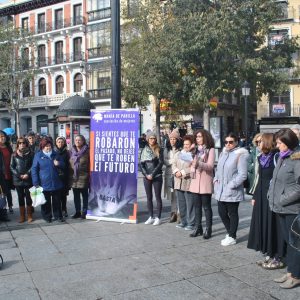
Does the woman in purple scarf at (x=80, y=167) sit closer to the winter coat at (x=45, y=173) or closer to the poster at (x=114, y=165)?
the poster at (x=114, y=165)

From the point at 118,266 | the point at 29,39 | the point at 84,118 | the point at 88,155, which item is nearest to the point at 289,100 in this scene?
the point at 29,39

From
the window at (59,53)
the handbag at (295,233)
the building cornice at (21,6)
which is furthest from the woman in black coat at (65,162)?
the building cornice at (21,6)

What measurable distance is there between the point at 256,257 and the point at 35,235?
3.61m

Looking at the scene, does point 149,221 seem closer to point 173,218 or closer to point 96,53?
point 173,218

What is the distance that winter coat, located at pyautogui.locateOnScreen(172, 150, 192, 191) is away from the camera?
23.0ft

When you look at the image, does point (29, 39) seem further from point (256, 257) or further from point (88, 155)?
point (256, 257)

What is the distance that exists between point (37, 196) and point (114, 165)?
A: 1524 millimetres

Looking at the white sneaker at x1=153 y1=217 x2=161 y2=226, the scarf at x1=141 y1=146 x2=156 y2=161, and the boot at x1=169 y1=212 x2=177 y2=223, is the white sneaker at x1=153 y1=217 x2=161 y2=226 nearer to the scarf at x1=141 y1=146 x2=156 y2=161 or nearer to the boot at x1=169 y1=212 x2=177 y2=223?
the boot at x1=169 y1=212 x2=177 y2=223

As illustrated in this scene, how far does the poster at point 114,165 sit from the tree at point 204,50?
1133cm

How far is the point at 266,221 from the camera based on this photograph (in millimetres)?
5172

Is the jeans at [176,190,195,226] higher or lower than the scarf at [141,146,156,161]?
lower

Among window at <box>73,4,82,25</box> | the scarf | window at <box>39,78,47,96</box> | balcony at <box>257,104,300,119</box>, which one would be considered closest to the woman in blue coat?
the scarf

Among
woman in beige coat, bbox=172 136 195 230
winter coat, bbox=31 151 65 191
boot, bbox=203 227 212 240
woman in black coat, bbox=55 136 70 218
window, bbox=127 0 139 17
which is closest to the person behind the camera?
boot, bbox=203 227 212 240

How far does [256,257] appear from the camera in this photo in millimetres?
5590
